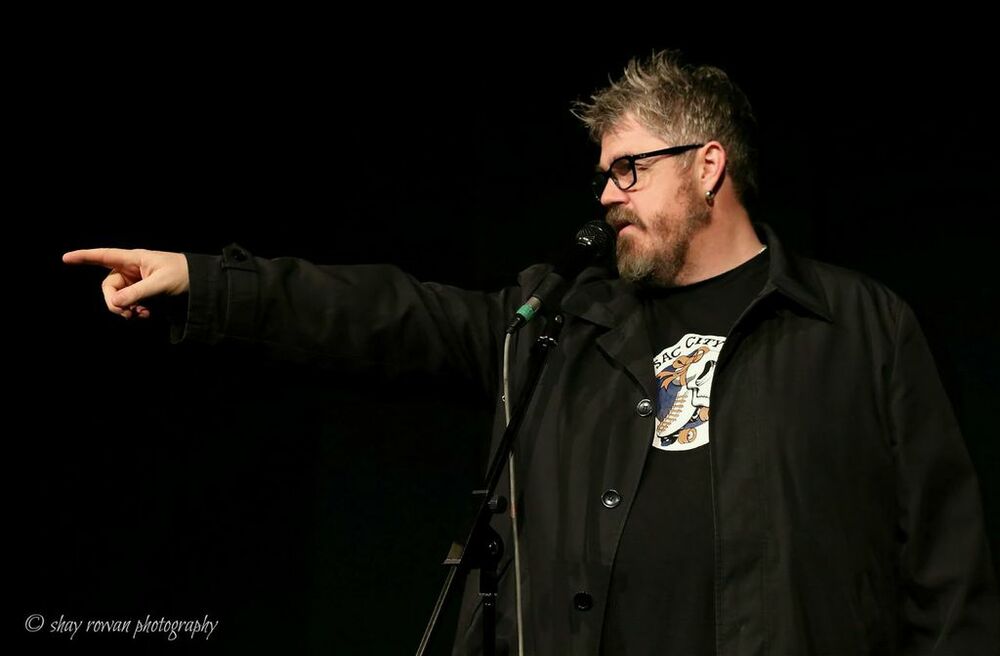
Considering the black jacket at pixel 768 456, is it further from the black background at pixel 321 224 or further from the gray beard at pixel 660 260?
the black background at pixel 321 224

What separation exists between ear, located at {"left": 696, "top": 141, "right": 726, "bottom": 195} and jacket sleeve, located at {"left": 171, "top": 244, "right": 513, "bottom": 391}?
0.46 meters

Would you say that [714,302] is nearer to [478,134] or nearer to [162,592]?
[478,134]

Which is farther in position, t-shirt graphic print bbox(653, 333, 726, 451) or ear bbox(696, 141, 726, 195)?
ear bbox(696, 141, 726, 195)

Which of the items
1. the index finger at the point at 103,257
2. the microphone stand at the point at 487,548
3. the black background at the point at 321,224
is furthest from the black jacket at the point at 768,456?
the black background at the point at 321,224

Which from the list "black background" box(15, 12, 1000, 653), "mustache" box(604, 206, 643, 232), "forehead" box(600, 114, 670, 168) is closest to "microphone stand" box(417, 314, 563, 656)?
"mustache" box(604, 206, 643, 232)

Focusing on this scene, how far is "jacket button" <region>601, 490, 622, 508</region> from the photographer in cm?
190

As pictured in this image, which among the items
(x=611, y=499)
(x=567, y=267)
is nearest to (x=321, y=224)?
(x=567, y=267)

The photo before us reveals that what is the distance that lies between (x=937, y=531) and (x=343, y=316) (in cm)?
112

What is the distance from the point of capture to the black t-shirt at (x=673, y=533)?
1830mm

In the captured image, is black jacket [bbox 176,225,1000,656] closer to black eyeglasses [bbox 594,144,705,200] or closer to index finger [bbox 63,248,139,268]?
index finger [bbox 63,248,139,268]

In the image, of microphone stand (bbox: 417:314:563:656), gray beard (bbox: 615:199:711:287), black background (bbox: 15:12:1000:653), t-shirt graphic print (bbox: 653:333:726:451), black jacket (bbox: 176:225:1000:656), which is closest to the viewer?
microphone stand (bbox: 417:314:563:656)

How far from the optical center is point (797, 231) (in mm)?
2699

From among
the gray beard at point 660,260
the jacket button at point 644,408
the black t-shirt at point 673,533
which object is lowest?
the black t-shirt at point 673,533

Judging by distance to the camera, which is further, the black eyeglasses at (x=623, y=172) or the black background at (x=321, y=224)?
the black background at (x=321, y=224)
